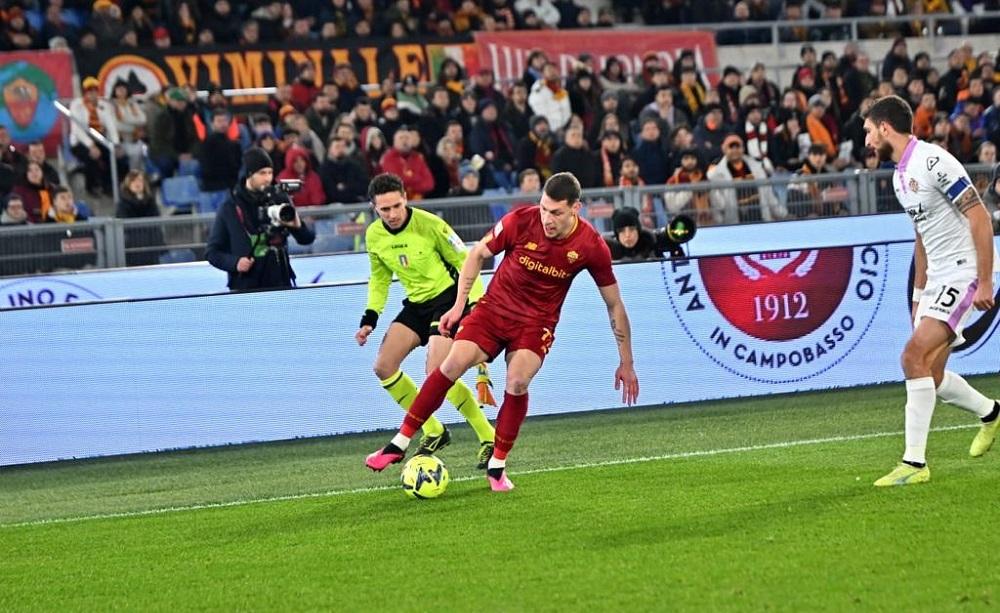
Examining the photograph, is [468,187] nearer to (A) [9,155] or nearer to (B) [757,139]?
(B) [757,139]

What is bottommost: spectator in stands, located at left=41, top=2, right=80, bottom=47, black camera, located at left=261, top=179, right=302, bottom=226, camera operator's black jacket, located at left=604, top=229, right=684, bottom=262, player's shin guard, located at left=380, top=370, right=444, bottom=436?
player's shin guard, located at left=380, top=370, right=444, bottom=436

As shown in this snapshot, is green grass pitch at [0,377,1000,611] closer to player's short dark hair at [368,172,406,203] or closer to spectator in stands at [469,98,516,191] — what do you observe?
player's short dark hair at [368,172,406,203]

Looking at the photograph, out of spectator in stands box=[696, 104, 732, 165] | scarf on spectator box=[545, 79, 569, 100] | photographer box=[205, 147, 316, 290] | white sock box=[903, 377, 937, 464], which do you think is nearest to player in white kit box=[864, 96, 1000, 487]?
white sock box=[903, 377, 937, 464]

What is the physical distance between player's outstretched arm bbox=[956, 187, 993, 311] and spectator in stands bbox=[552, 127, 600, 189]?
10983 mm

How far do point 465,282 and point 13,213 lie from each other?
904 cm

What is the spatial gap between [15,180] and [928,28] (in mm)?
17155

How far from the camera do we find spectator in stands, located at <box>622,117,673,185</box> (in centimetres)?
2062

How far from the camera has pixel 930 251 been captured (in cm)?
913

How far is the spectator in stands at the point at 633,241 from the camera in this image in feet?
48.9

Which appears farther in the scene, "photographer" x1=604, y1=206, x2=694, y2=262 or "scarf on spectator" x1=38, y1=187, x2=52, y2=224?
"scarf on spectator" x1=38, y1=187, x2=52, y2=224

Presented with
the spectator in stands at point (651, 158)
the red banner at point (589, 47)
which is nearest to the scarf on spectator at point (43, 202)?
the spectator in stands at point (651, 158)

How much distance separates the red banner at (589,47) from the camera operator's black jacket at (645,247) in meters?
9.15

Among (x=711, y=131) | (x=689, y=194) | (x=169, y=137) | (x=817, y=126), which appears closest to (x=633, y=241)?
(x=689, y=194)

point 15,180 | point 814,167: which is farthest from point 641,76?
point 15,180
